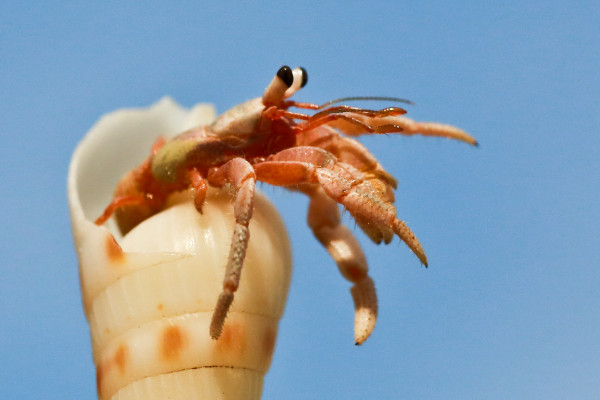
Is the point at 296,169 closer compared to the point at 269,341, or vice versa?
the point at 296,169

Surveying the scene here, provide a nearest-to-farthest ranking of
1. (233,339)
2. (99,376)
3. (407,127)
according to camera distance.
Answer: (233,339) → (99,376) → (407,127)

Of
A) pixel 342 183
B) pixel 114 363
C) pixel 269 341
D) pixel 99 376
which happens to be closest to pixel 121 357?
pixel 114 363

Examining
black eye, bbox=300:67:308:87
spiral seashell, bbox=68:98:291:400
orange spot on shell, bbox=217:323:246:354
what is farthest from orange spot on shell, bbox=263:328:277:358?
black eye, bbox=300:67:308:87

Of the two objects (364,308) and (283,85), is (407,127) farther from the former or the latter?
(364,308)

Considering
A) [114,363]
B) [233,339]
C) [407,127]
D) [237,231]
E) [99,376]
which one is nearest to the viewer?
[237,231]

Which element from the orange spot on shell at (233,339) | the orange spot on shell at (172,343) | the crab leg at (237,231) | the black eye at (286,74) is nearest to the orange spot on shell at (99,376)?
the orange spot on shell at (172,343)

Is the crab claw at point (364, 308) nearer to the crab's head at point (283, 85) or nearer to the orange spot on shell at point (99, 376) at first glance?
the crab's head at point (283, 85)
